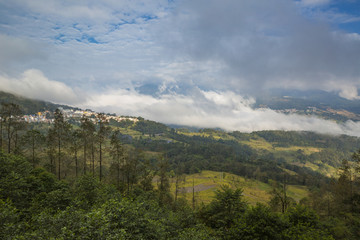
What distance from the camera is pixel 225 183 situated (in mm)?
138125

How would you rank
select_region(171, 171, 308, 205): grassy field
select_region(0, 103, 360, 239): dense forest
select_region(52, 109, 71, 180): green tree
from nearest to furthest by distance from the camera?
select_region(0, 103, 360, 239): dense forest < select_region(52, 109, 71, 180): green tree < select_region(171, 171, 308, 205): grassy field

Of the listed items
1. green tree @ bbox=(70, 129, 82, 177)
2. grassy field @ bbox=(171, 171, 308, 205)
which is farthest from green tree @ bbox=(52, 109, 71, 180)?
grassy field @ bbox=(171, 171, 308, 205)

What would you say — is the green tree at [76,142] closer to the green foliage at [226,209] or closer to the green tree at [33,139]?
the green tree at [33,139]

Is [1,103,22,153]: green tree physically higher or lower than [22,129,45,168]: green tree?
higher

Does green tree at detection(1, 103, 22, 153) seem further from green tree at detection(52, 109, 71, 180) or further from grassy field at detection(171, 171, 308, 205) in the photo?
grassy field at detection(171, 171, 308, 205)

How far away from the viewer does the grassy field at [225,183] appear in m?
111

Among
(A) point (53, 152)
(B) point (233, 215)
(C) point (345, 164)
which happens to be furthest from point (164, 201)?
(C) point (345, 164)

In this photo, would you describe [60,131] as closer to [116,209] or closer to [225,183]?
[116,209]

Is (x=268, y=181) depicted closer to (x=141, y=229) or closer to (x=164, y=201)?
(x=164, y=201)

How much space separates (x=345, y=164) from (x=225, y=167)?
409ft

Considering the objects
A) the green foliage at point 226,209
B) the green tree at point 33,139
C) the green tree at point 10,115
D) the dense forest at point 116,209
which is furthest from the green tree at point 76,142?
the green foliage at point 226,209

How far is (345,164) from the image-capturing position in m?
60.1

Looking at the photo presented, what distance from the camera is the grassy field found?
111 metres

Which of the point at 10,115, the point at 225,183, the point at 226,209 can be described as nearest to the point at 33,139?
the point at 10,115
